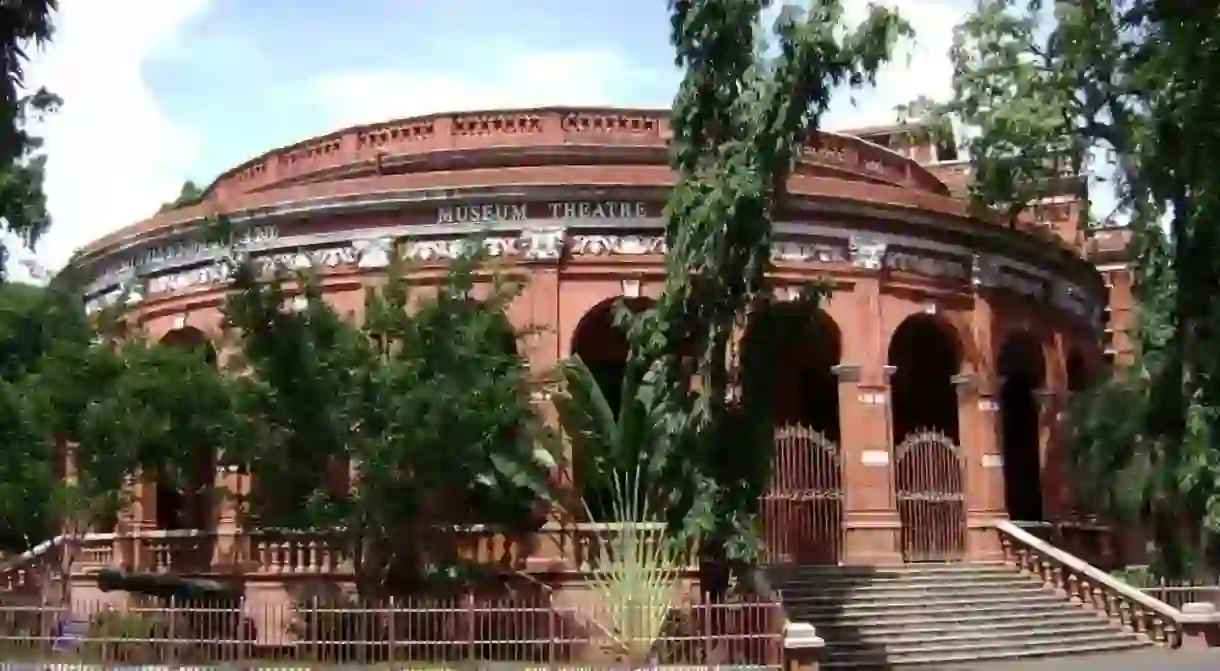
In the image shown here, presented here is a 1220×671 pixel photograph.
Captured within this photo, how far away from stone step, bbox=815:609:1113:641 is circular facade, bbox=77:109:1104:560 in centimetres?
207

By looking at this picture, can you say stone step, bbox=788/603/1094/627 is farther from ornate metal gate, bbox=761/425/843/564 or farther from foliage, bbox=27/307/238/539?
foliage, bbox=27/307/238/539

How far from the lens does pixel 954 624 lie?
723 inches

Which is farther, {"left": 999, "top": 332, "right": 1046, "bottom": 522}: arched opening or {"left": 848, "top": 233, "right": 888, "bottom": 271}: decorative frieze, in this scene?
{"left": 999, "top": 332, "right": 1046, "bottom": 522}: arched opening

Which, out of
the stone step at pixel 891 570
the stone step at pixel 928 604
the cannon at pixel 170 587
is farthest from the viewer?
the stone step at pixel 891 570

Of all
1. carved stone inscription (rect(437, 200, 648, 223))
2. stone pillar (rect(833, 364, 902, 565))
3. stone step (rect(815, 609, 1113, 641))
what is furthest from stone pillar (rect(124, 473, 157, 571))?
stone pillar (rect(833, 364, 902, 565))

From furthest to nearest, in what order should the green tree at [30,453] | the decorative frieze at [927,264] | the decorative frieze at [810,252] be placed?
1. the decorative frieze at [927,264]
2. the decorative frieze at [810,252]
3. the green tree at [30,453]

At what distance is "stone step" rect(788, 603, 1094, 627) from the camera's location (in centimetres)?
1766

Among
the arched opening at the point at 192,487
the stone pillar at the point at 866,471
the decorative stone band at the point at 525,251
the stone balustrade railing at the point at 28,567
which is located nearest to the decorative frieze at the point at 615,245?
the decorative stone band at the point at 525,251

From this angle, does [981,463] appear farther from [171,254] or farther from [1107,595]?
[171,254]

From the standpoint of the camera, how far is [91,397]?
54.7 ft

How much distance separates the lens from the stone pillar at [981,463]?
21.6 m

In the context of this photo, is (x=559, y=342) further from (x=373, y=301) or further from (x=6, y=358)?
(x=6, y=358)

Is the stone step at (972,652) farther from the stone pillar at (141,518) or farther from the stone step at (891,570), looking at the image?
the stone pillar at (141,518)

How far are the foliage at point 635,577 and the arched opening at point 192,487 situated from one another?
5198 millimetres
